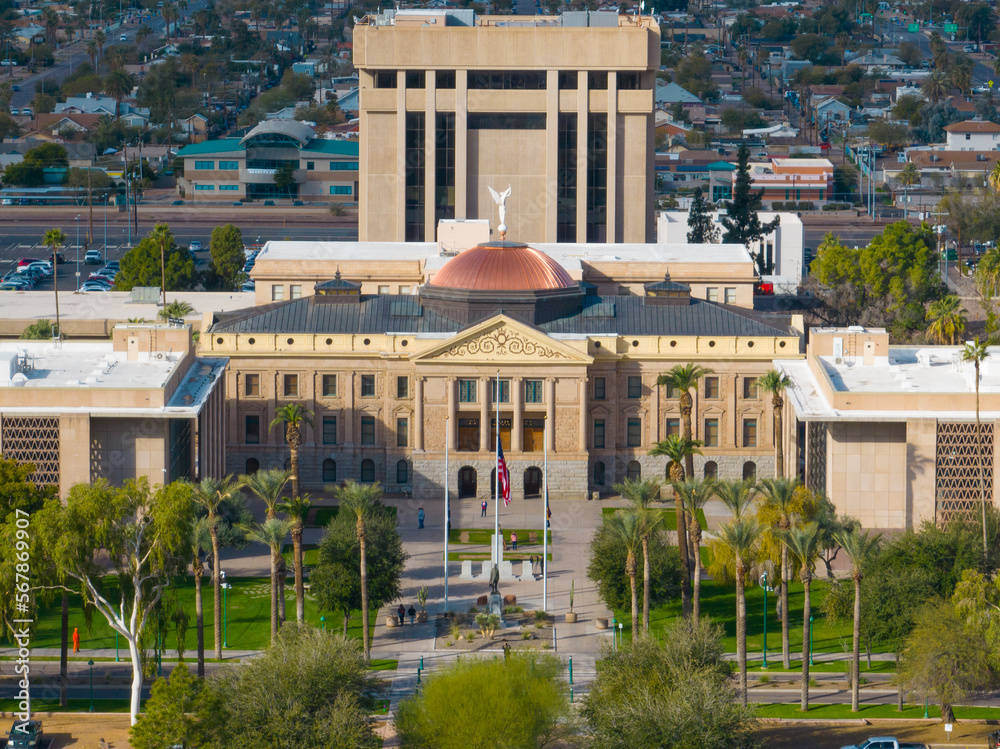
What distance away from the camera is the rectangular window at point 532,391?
142 metres

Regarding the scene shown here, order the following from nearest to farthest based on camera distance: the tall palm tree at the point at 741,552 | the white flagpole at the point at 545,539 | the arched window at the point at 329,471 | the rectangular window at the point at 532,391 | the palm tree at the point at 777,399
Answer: the tall palm tree at the point at 741,552
the white flagpole at the point at 545,539
the palm tree at the point at 777,399
the rectangular window at the point at 532,391
the arched window at the point at 329,471

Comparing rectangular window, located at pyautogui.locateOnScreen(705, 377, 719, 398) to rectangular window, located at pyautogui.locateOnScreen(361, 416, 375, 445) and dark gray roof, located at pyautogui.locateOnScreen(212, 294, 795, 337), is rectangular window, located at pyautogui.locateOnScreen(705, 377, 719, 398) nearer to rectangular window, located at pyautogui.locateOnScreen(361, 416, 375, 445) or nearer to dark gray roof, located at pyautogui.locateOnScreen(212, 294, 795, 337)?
dark gray roof, located at pyautogui.locateOnScreen(212, 294, 795, 337)

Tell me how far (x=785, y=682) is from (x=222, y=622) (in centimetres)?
2833

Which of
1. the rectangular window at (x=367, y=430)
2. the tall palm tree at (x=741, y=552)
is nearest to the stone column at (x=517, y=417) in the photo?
the rectangular window at (x=367, y=430)

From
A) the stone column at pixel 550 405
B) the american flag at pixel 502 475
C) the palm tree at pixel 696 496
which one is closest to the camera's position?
the palm tree at pixel 696 496

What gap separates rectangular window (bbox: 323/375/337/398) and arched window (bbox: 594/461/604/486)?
17043 mm

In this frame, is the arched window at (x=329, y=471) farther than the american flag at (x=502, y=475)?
Yes

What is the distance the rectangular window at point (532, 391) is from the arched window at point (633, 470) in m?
7.80

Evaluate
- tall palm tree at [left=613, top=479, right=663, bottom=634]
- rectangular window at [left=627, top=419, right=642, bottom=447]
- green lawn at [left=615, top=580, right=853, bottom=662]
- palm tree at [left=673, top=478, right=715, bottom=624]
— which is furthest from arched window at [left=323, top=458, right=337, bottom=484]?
palm tree at [left=673, top=478, right=715, bottom=624]

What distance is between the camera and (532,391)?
142 m

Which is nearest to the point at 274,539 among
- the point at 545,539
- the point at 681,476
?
the point at 545,539

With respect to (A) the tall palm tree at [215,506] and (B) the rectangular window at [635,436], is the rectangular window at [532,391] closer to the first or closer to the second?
(B) the rectangular window at [635,436]

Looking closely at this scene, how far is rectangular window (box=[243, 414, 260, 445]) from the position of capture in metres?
145

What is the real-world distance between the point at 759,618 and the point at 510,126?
7778 centimetres
